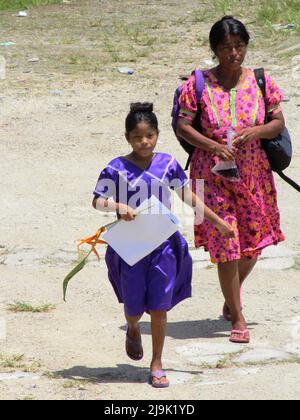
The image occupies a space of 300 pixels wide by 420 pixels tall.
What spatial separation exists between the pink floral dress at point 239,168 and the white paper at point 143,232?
76 cm

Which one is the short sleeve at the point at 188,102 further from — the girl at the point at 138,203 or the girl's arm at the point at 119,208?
the girl's arm at the point at 119,208

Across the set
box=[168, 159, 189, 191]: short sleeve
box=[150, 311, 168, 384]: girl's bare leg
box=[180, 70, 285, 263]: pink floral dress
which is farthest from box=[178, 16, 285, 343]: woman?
box=[150, 311, 168, 384]: girl's bare leg

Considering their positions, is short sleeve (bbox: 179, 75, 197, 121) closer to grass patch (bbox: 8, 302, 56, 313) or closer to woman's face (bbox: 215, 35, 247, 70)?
woman's face (bbox: 215, 35, 247, 70)

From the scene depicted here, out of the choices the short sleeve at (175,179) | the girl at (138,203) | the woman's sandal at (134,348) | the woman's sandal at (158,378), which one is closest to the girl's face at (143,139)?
the girl at (138,203)

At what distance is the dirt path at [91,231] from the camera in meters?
5.39

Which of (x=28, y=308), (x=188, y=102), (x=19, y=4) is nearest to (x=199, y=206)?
(x=188, y=102)

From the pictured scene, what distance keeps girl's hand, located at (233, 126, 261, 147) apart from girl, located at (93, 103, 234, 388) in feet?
1.99

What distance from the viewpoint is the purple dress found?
519cm

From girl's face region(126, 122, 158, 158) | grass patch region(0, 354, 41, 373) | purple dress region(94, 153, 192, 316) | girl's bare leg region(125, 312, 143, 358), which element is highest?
girl's face region(126, 122, 158, 158)

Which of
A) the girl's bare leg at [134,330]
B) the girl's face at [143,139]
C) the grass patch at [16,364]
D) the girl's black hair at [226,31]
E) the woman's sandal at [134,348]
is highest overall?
the girl's black hair at [226,31]

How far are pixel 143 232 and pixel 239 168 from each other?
36.1 inches

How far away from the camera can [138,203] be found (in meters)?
5.23

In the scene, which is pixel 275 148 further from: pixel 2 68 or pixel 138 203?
pixel 2 68

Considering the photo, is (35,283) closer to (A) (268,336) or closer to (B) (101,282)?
(B) (101,282)
